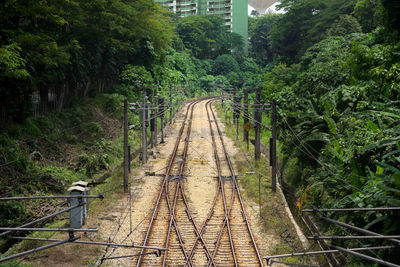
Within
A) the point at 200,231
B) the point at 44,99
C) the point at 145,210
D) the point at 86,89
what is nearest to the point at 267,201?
the point at 200,231

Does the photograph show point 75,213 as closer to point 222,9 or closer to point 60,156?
point 60,156

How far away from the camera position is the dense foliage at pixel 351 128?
8.74 metres

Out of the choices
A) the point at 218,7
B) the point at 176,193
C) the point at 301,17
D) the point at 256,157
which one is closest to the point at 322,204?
the point at 176,193

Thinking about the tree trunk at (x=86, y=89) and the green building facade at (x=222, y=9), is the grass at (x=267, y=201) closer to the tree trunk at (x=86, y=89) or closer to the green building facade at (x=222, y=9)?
the tree trunk at (x=86, y=89)

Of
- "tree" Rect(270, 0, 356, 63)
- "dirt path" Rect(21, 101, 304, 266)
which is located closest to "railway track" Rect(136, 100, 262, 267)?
"dirt path" Rect(21, 101, 304, 266)

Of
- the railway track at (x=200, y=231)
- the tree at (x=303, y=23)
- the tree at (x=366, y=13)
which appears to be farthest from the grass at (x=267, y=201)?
the tree at (x=303, y=23)

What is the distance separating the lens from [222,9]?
94.3 meters

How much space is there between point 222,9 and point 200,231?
89.5m

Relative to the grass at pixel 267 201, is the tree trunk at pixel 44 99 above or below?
above

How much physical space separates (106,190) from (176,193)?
334 cm

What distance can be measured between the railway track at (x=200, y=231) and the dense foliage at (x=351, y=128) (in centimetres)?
271

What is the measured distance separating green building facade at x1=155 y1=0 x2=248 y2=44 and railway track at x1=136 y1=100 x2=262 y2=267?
76.9 meters

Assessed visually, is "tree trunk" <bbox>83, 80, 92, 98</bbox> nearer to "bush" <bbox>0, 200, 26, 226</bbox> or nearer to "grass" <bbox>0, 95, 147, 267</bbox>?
"grass" <bbox>0, 95, 147, 267</bbox>

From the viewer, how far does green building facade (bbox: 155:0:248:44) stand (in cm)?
9031
